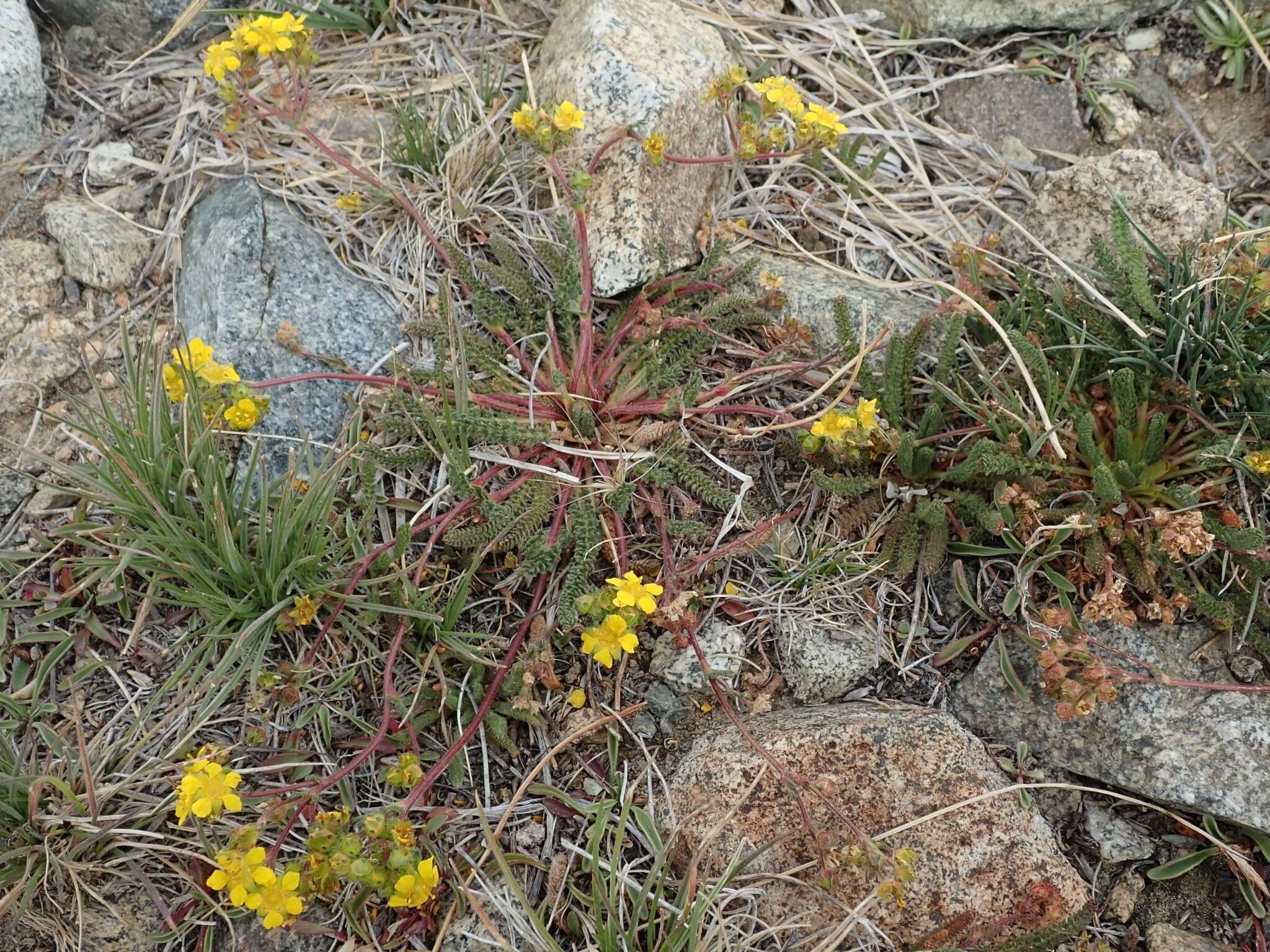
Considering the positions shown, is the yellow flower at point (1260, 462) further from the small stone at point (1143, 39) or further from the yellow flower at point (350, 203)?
the yellow flower at point (350, 203)

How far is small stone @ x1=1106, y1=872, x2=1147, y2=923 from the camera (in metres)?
2.66

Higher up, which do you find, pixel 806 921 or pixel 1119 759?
pixel 1119 759

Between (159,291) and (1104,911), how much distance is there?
3.69m

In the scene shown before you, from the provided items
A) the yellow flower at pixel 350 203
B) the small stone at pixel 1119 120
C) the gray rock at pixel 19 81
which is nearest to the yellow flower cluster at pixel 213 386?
the yellow flower at pixel 350 203

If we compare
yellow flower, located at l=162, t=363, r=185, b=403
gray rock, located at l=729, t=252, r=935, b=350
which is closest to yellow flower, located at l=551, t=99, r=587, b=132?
gray rock, located at l=729, t=252, r=935, b=350

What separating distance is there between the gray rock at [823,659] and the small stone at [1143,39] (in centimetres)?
275

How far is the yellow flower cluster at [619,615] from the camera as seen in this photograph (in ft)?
8.18

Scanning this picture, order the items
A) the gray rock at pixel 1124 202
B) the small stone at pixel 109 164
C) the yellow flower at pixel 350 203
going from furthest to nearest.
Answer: the small stone at pixel 109 164 < the yellow flower at pixel 350 203 < the gray rock at pixel 1124 202

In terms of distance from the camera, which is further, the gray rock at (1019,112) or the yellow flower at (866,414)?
the gray rock at (1019,112)

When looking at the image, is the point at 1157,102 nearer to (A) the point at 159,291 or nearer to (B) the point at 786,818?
(B) the point at 786,818

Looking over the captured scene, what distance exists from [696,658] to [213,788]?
4.51ft

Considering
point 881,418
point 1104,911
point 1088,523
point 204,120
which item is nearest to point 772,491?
point 881,418

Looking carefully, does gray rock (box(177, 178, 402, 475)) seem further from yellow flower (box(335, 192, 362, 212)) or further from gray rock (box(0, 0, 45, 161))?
gray rock (box(0, 0, 45, 161))

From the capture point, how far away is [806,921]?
255 cm
